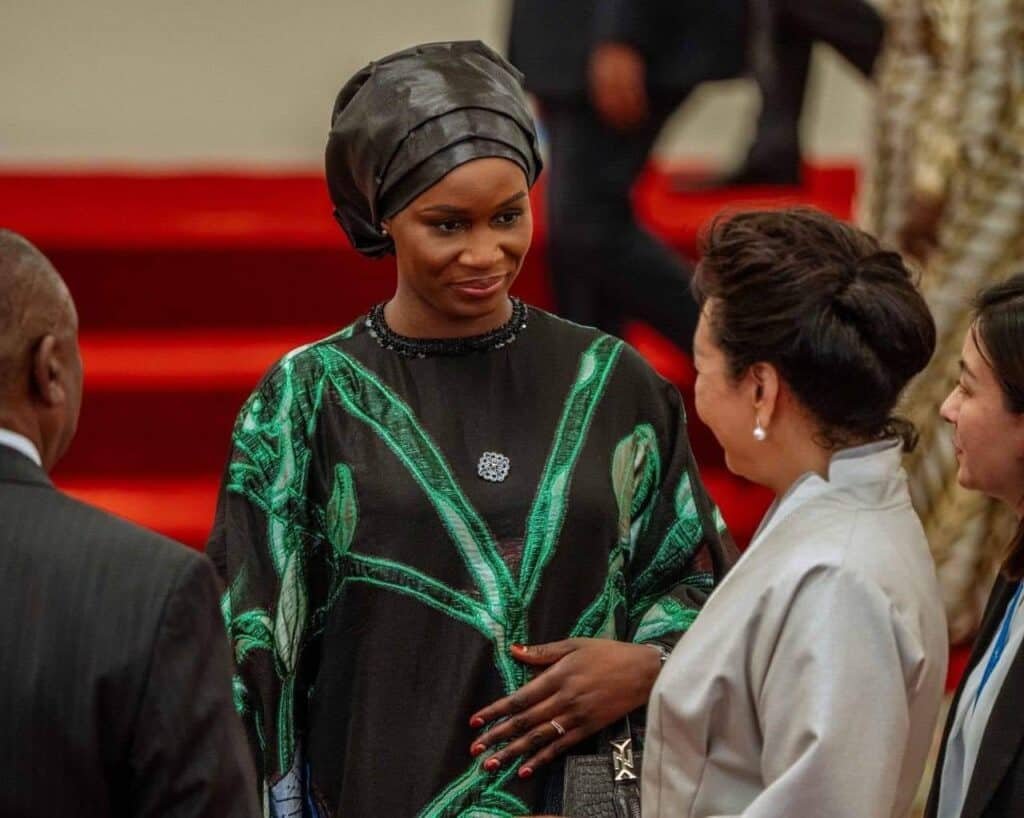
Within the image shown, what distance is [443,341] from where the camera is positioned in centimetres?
231

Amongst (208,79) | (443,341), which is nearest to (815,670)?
(443,341)

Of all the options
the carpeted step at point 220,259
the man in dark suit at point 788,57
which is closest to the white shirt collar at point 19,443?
Result: the carpeted step at point 220,259

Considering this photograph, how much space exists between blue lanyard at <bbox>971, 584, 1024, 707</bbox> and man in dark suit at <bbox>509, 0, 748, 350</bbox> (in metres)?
3.03

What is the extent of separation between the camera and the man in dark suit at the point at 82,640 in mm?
1688

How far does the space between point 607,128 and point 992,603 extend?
10.4 ft

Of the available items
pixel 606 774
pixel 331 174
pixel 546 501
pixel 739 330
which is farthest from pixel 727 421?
pixel 331 174

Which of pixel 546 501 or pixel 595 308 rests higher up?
pixel 546 501

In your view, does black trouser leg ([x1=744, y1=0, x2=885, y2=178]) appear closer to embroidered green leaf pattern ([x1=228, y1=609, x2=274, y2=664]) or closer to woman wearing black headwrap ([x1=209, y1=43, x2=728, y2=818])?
woman wearing black headwrap ([x1=209, y1=43, x2=728, y2=818])

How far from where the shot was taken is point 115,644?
1.70 metres

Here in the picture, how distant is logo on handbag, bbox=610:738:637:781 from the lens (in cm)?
223

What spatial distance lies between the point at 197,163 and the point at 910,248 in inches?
115

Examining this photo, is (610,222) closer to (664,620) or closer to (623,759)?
(664,620)

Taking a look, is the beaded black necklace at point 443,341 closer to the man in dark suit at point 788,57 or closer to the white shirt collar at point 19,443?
the white shirt collar at point 19,443

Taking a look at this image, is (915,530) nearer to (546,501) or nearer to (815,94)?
(546,501)
